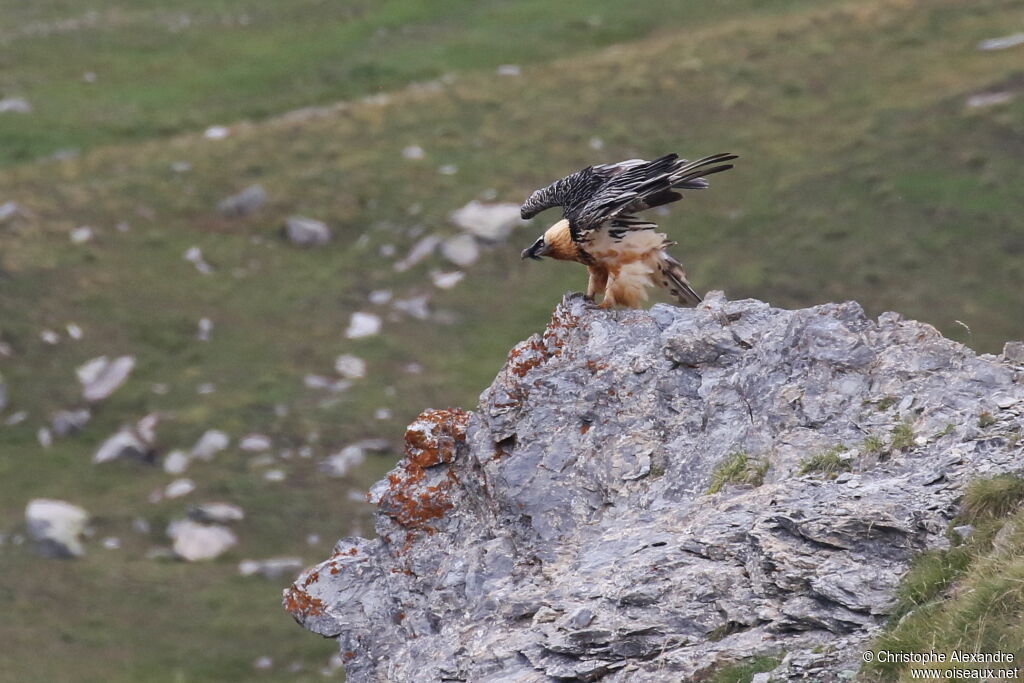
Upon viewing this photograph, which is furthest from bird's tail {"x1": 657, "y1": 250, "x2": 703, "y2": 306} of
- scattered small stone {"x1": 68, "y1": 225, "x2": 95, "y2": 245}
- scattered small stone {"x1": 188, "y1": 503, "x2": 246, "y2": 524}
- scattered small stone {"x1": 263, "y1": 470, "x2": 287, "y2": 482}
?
scattered small stone {"x1": 68, "y1": 225, "x2": 95, "y2": 245}

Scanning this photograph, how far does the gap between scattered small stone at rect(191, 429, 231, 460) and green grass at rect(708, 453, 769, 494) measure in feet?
50.9

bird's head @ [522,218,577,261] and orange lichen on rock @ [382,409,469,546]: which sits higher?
bird's head @ [522,218,577,261]

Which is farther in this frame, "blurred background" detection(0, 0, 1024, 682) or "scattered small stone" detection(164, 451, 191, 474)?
"scattered small stone" detection(164, 451, 191, 474)

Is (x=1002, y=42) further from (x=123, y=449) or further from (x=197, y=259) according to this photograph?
(x=123, y=449)

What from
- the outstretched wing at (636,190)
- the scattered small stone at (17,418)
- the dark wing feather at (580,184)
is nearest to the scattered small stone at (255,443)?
the scattered small stone at (17,418)

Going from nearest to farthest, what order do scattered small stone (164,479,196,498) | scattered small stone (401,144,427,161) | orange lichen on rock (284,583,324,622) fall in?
orange lichen on rock (284,583,324,622)
scattered small stone (164,479,196,498)
scattered small stone (401,144,427,161)

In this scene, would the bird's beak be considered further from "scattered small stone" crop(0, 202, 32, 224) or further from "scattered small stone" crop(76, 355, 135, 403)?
"scattered small stone" crop(0, 202, 32, 224)

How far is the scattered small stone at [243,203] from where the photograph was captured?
108 ft

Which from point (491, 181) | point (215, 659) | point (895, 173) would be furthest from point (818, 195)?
point (215, 659)

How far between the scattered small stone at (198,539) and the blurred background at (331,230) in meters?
0.04

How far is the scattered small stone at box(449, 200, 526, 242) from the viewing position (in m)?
30.5

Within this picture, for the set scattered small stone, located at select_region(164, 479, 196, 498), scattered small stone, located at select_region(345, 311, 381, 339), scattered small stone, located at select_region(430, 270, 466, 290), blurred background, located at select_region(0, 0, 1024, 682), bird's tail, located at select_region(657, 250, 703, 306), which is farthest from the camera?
scattered small stone, located at select_region(430, 270, 466, 290)

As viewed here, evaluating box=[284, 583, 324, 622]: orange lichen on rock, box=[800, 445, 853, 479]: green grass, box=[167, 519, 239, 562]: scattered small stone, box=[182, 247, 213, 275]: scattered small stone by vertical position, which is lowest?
box=[800, 445, 853, 479]: green grass

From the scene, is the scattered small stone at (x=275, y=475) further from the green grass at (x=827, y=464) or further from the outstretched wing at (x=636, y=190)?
the green grass at (x=827, y=464)
